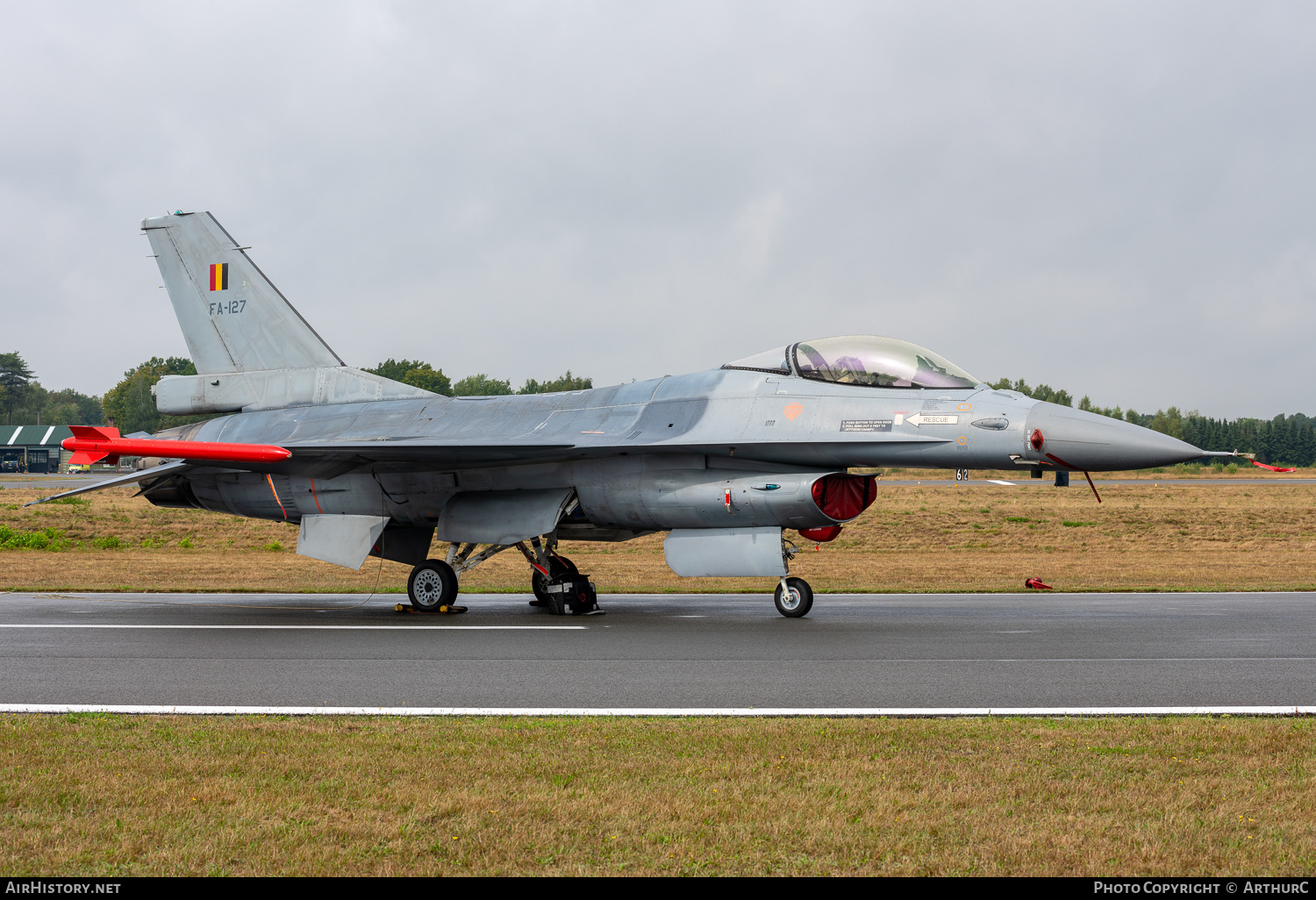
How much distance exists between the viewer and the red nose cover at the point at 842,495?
484 inches

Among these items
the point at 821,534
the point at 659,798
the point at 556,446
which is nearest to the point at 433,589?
the point at 556,446

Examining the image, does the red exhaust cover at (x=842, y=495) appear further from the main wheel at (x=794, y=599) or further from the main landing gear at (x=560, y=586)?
the main landing gear at (x=560, y=586)

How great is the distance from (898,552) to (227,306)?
18117 millimetres

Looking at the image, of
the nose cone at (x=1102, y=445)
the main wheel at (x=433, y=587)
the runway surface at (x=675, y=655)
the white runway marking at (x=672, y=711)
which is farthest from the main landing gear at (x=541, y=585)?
the white runway marking at (x=672, y=711)

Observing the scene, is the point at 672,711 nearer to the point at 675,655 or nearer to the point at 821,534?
the point at 675,655

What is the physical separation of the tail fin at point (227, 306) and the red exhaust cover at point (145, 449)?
4.03m

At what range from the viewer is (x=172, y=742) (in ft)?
19.1

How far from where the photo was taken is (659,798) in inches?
183

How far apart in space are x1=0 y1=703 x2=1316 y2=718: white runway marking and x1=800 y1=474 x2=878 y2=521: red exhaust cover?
5.31m

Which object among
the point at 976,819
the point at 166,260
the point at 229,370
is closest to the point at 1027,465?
the point at 976,819

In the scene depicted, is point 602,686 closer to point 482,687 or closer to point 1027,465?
point 482,687

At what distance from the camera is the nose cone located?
11.1m
